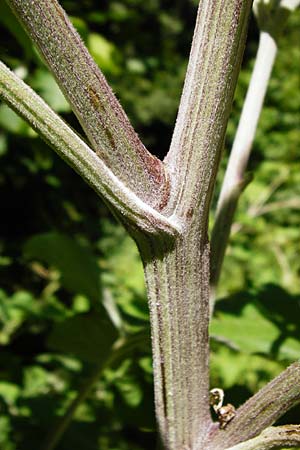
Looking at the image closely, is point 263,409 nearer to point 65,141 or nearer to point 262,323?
point 65,141

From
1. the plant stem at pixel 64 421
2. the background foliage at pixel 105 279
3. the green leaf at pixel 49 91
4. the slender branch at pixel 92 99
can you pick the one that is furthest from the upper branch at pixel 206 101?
the green leaf at pixel 49 91

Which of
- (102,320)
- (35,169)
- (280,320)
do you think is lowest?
(280,320)

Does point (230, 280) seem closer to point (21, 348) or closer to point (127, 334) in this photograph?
point (21, 348)

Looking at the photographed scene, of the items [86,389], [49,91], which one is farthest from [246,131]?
[49,91]

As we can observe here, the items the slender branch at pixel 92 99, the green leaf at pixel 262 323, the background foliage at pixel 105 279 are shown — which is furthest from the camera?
the background foliage at pixel 105 279

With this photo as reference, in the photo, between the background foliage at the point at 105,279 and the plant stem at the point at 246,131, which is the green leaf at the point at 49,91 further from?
the plant stem at the point at 246,131

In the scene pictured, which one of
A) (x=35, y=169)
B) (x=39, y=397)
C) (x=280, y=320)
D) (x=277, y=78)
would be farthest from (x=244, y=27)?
(x=277, y=78)
